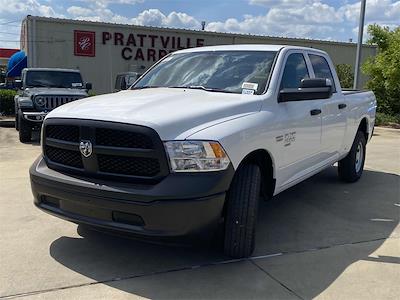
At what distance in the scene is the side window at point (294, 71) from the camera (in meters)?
4.83

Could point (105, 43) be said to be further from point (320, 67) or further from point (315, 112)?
point (315, 112)

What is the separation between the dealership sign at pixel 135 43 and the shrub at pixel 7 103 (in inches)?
329

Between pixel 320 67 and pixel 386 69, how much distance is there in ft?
43.4

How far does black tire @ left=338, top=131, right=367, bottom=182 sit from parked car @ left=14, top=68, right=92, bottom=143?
22.3 ft

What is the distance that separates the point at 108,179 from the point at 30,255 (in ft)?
3.65

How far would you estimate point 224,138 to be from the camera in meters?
3.61

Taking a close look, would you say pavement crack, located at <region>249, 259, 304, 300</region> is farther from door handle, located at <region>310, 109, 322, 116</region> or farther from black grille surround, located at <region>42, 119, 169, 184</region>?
door handle, located at <region>310, 109, 322, 116</region>

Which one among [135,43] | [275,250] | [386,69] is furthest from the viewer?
[135,43]

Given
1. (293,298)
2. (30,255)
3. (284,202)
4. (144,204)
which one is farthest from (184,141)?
(284,202)

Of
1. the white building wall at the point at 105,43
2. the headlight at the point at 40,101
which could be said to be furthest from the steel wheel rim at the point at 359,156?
the white building wall at the point at 105,43

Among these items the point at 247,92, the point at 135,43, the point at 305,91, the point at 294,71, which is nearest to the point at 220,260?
the point at 247,92

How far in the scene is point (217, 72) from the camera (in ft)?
16.0

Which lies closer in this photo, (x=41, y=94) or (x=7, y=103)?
(x=41, y=94)

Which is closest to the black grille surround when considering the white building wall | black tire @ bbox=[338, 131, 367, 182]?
black tire @ bbox=[338, 131, 367, 182]
